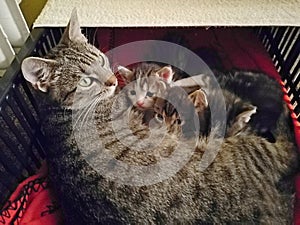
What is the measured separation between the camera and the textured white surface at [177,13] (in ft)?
3.29

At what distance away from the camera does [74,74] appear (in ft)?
3.15

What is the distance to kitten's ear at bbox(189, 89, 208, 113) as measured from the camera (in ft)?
3.27

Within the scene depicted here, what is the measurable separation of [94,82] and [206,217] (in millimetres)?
421

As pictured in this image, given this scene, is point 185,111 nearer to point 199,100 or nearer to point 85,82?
point 199,100

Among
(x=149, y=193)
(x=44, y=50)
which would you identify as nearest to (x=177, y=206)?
(x=149, y=193)

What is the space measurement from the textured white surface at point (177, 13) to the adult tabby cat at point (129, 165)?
0.30 ft

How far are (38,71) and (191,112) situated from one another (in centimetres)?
38

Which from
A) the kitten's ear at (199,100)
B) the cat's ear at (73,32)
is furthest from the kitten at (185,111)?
the cat's ear at (73,32)

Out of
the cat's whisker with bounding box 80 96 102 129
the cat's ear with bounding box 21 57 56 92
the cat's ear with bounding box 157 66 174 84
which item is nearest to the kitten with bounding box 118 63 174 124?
the cat's ear with bounding box 157 66 174 84

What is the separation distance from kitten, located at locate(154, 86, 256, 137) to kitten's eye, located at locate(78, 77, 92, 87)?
19cm

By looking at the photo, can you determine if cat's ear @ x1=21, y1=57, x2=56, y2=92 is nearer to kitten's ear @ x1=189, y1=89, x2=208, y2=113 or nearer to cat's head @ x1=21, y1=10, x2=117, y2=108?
cat's head @ x1=21, y1=10, x2=117, y2=108

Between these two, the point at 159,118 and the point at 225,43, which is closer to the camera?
the point at 159,118

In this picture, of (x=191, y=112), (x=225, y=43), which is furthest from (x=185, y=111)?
(x=225, y=43)

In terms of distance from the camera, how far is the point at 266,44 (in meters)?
1.36
